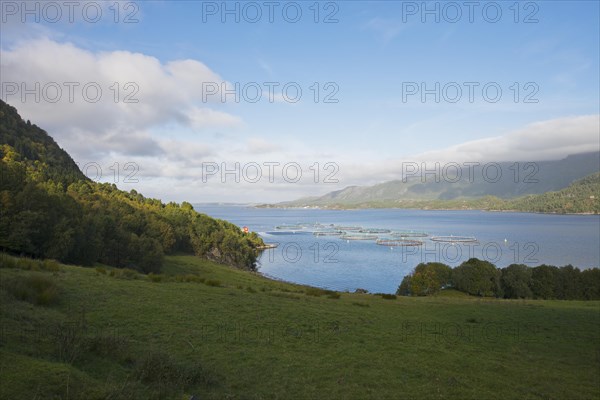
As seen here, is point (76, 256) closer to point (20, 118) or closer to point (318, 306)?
point (318, 306)

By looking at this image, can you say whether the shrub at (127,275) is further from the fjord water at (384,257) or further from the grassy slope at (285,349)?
the fjord water at (384,257)

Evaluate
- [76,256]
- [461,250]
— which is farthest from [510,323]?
[461,250]

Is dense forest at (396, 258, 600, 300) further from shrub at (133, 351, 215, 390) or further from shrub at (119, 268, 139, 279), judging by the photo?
shrub at (133, 351, 215, 390)

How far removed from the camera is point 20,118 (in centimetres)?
11762

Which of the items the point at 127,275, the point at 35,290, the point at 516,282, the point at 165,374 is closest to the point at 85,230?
the point at 127,275

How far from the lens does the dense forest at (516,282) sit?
155 feet

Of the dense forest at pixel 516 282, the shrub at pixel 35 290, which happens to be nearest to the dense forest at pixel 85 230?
the shrub at pixel 35 290

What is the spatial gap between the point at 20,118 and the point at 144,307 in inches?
5225

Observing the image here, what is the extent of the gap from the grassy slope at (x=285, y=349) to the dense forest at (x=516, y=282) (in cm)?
2969

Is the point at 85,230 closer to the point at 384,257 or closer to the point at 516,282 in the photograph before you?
the point at 516,282

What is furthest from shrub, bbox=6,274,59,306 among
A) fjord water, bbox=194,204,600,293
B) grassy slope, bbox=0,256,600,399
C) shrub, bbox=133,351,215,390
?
fjord water, bbox=194,204,600,293

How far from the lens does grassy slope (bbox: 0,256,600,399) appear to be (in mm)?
7492

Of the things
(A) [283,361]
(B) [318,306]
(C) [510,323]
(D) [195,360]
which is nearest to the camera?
(D) [195,360]

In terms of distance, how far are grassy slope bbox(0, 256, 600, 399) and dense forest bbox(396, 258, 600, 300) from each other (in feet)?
97.4
